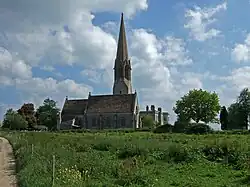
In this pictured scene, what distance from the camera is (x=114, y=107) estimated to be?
422 feet

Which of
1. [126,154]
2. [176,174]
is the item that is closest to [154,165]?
[176,174]

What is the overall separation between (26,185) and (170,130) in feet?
230

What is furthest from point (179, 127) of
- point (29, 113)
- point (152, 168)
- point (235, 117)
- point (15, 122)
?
point (152, 168)

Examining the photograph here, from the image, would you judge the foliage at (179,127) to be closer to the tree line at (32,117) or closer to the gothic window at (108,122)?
the gothic window at (108,122)

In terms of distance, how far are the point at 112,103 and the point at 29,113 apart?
27526mm

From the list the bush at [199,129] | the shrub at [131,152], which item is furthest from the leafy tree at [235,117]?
the shrub at [131,152]

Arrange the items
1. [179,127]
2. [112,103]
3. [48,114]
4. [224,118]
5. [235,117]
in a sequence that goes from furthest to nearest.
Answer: [48,114], [112,103], [224,118], [235,117], [179,127]

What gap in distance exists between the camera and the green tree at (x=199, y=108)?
113 m

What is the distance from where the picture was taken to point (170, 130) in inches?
3305

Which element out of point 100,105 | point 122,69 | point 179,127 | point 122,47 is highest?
point 122,47

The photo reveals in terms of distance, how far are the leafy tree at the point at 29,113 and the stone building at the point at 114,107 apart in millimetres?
8380

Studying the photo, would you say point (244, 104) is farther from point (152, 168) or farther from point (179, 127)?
point (152, 168)

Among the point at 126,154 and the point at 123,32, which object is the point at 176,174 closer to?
the point at 126,154

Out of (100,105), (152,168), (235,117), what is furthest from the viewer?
(100,105)
